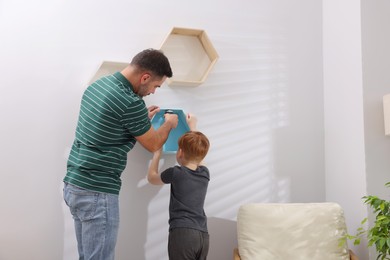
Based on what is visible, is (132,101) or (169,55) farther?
(169,55)

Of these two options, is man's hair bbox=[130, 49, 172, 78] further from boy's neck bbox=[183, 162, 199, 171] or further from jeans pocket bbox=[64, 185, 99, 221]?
jeans pocket bbox=[64, 185, 99, 221]

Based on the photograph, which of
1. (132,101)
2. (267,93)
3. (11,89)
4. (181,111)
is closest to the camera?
(132,101)

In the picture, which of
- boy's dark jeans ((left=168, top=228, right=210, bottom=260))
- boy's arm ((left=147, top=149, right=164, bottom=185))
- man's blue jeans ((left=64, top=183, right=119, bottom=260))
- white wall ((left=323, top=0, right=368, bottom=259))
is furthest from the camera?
white wall ((left=323, top=0, right=368, bottom=259))

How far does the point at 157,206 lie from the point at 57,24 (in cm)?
122

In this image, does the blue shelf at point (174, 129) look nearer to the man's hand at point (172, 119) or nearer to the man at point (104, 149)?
the man's hand at point (172, 119)

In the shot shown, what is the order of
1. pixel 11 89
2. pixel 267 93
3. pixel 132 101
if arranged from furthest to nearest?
1. pixel 267 93
2. pixel 11 89
3. pixel 132 101

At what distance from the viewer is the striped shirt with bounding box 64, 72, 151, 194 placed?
206cm

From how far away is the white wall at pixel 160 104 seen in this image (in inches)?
94.9

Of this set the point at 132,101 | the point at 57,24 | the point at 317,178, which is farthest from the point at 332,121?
the point at 57,24

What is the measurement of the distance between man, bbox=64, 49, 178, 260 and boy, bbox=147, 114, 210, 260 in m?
0.28

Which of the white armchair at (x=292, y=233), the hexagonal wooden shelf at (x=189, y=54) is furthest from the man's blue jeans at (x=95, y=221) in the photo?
the hexagonal wooden shelf at (x=189, y=54)

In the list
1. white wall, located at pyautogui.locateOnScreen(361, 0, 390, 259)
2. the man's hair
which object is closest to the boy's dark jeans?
the man's hair

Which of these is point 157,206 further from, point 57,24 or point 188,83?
point 57,24

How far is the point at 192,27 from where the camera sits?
2.72 m
